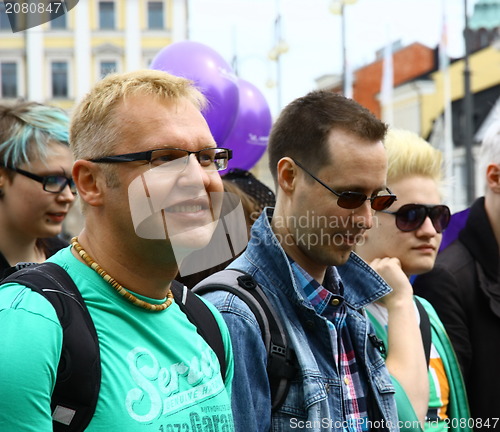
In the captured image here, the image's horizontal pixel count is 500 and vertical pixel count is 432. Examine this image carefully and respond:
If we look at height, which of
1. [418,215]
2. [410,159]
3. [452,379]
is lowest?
[452,379]

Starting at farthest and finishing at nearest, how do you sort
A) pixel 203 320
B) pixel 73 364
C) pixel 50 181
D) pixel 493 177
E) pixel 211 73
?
pixel 211 73
pixel 493 177
pixel 50 181
pixel 203 320
pixel 73 364

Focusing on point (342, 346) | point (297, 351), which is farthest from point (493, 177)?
point (297, 351)

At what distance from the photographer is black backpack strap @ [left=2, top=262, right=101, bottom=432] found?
147 cm

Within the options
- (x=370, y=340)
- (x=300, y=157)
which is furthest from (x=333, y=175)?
(x=370, y=340)

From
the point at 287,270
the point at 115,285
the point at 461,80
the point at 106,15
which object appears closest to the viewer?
the point at 115,285

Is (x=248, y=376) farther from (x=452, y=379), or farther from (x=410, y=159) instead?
(x=410, y=159)

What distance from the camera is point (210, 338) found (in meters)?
1.88

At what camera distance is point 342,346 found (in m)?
2.29

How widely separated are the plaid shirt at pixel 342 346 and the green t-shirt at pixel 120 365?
0.44 m

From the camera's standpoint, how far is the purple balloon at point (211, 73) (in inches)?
181

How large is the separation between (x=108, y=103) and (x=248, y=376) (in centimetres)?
77

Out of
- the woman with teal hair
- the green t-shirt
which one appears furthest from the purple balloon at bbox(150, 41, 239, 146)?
the green t-shirt

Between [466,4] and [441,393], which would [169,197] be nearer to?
[441,393]

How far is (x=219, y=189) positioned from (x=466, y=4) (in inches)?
497
